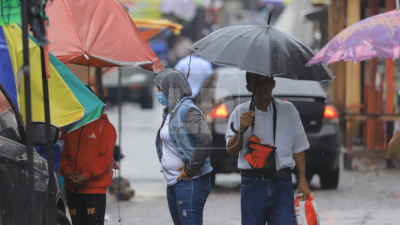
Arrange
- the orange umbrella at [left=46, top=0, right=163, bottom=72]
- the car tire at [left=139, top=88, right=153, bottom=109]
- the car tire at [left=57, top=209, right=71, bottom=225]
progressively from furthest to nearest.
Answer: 1. the car tire at [left=139, top=88, right=153, bottom=109]
2. the orange umbrella at [left=46, top=0, right=163, bottom=72]
3. the car tire at [left=57, top=209, right=71, bottom=225]

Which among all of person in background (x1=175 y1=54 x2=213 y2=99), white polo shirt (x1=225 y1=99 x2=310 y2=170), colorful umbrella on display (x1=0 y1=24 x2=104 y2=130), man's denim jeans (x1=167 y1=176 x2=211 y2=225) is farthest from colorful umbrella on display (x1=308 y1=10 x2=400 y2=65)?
person in background (x1=175 y1=54 x2=213 y2=99)

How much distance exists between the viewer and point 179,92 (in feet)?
17.2

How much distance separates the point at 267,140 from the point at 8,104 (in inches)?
73.0

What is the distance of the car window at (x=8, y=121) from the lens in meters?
4.52

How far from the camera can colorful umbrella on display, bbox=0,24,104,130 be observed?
5129 millimetres

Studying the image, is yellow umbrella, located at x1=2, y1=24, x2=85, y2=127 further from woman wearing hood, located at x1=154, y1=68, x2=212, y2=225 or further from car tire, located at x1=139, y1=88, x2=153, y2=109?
car tire, located at x1=139, y1=88, x2=153, y2=109

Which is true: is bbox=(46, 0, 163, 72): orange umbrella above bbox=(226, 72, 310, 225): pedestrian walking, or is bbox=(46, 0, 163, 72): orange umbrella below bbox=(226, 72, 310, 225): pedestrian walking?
above

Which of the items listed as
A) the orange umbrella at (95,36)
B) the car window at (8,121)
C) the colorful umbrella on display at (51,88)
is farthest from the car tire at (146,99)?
the car window at (8,121)

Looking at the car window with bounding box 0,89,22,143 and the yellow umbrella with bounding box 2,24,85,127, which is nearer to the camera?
the car window with bounding box 0,89,22,143

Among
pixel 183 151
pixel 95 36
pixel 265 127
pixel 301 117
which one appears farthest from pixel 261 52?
pixel 301 117

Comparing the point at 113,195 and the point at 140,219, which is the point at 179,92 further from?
the point at 113,195

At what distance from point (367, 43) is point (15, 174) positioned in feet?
8.73

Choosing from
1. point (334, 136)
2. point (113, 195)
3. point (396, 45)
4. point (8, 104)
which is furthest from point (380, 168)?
point (8, 104)

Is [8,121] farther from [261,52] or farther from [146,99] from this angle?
[146,99]
